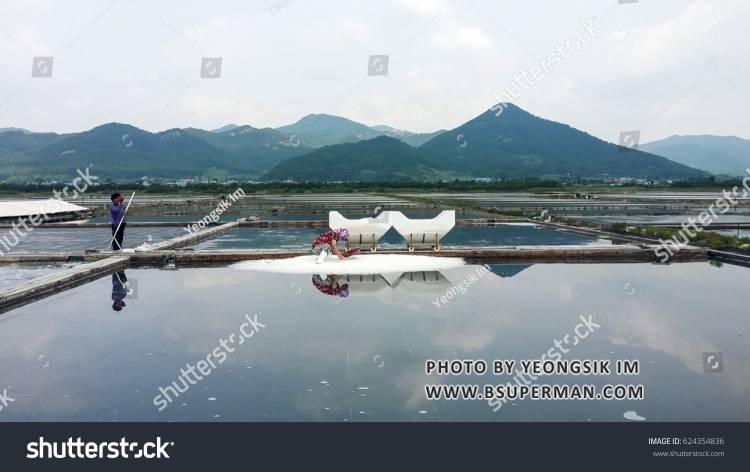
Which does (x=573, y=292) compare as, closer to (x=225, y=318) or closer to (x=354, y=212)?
Answer: (x=225, y=318)

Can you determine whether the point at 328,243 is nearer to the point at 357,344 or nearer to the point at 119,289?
the point at 119,289

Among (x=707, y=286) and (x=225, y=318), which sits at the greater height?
(x=707, y=286)

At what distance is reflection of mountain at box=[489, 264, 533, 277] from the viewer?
13.2 meters

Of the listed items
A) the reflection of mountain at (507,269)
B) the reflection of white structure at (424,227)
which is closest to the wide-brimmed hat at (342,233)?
the reflection of white structure at (424,227)

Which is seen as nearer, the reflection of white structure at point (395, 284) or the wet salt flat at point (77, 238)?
the reflection of white structure at point (395, 284)

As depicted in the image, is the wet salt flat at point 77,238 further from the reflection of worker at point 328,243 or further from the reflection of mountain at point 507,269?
the reflection of mountain at point 507,269

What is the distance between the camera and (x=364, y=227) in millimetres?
15398

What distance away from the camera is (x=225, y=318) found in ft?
28.9

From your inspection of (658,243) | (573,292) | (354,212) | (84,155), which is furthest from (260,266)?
(84,155)

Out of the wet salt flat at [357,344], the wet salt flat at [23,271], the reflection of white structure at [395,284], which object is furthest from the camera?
the wet salt flat at [23,271]

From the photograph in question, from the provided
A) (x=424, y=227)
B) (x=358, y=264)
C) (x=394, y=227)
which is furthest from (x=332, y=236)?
(x=424, y=227)

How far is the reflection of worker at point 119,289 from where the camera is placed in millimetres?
9988

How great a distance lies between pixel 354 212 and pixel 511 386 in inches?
1203

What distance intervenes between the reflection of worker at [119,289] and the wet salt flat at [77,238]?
5692mm
